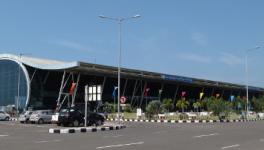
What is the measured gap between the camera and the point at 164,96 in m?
106

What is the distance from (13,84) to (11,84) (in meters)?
0.71

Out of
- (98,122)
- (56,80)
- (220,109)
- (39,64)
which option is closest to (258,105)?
(220,109)

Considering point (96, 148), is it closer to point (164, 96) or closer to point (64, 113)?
point (64, 113)

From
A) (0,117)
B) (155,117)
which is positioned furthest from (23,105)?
(155,117)

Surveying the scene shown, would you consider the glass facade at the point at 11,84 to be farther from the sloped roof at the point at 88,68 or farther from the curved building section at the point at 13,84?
the sloped roof at the point at 88,68

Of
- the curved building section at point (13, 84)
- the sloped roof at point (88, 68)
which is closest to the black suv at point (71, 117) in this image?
the sloped roof at point (88, 68)

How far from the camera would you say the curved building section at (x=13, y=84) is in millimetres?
84000

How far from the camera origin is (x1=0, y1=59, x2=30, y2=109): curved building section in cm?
8400

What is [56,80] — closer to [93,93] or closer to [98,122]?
[98,122]

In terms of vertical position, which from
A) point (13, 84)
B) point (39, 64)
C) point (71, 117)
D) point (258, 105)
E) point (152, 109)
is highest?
point (39, 64)

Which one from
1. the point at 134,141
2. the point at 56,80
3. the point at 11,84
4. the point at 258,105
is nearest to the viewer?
the point at 134,141

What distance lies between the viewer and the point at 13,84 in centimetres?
8806

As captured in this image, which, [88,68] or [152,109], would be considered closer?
[152,109]

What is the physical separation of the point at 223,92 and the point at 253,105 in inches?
1288
